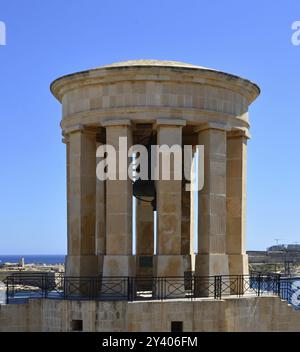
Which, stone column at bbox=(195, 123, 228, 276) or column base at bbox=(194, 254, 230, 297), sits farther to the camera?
stone column at bbox=(195, 123, 228, 276)

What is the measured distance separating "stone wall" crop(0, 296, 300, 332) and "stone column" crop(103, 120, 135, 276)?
2.22 m

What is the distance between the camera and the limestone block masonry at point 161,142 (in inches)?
1000

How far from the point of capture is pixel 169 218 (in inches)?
999

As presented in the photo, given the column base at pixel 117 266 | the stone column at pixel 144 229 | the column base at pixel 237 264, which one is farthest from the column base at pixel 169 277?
the stone column at pixel 144 229

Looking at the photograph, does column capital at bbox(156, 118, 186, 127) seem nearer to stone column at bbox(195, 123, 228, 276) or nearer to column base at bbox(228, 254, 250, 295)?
stone column at bbox(195, 123, 228, 276)

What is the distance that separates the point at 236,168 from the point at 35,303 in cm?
1033

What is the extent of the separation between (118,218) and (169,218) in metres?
1.98

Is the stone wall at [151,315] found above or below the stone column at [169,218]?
below

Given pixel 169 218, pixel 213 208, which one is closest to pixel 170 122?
pixel 169 218

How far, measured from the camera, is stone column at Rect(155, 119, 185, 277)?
82.4 ft

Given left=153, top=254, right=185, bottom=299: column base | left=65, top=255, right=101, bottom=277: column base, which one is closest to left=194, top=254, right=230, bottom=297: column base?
left=153, top=254, right=185, bottom=299: column base

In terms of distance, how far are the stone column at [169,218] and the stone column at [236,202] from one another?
12.8ft

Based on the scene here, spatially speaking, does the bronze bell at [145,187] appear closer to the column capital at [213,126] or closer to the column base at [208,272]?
the column capital at [213,126]

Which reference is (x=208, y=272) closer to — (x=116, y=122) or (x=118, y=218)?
(x=118, y=218)
